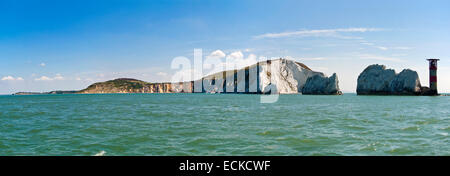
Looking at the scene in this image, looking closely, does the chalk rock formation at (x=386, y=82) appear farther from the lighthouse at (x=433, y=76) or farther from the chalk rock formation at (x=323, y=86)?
the chalk rock formation at (x=323, y=86)

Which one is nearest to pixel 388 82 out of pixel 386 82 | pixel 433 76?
pixel 386 82

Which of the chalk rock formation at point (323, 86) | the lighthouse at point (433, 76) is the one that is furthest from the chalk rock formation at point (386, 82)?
the chalk rock formation at point (323, 86)

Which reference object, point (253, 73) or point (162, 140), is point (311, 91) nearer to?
point (253, 73)

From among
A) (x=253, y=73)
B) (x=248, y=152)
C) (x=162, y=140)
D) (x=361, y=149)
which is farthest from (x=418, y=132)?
(x=253, y=73)

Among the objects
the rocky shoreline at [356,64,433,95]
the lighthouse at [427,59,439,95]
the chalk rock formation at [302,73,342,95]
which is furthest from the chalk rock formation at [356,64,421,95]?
the chalk rock formation at [302,73,342,95]

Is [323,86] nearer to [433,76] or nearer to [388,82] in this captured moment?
[388,82]
